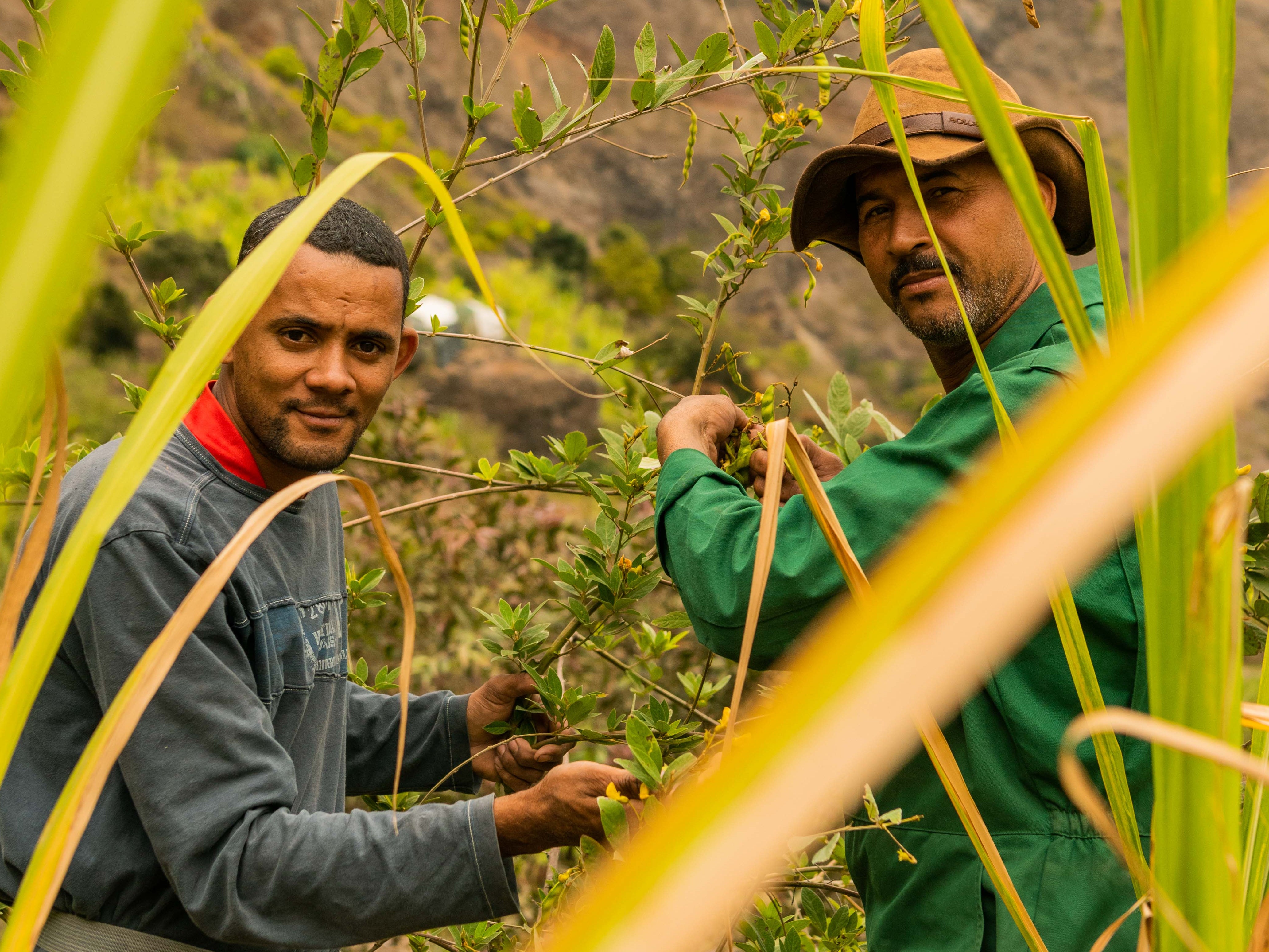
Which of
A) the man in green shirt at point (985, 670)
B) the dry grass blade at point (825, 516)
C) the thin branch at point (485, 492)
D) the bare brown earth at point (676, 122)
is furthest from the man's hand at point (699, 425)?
the bare brown earth at point (676, 122)

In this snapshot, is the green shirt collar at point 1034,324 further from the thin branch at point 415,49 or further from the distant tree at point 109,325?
the distant tree at point 109,325

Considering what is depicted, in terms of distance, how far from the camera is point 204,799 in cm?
118

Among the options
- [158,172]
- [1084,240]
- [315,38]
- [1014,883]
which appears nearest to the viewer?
[1014,883]

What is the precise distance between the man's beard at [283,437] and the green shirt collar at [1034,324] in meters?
0.97

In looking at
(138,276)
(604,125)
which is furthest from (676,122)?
(138,276)

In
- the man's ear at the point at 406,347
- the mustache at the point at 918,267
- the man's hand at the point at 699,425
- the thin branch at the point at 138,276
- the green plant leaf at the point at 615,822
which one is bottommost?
the green plant leaf at the point at 615,822

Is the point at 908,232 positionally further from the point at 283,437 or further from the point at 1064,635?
the point at 1064,635

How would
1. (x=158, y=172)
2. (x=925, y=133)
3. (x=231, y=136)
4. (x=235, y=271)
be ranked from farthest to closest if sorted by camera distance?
(x=231, y=136) → (x=158, y=172) → (x=925, y=133) → (x=235, y=271)

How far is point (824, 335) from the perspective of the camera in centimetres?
2005

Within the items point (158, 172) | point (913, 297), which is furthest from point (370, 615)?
point (158, 172)

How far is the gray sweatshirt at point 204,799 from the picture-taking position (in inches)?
46.4

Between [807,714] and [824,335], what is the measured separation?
20.3m

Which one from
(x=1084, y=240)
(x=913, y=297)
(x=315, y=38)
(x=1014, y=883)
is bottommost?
(x=1014, y=883)

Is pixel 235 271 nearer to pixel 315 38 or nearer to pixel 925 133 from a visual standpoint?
pixel 925 133
